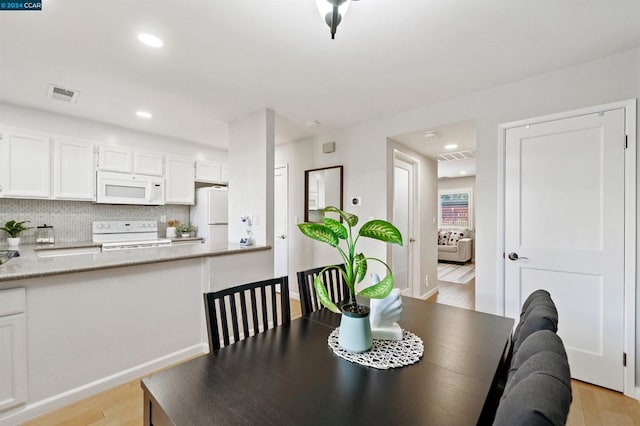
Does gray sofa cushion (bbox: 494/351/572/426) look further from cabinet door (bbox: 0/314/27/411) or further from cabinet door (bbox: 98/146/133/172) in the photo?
cabinet door (bbox: 98/146/133/172)

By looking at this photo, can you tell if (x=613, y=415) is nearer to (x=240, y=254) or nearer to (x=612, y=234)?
(x=612, y=234)

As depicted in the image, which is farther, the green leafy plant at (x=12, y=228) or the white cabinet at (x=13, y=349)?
the green leafy plant at (x=12, y=228)

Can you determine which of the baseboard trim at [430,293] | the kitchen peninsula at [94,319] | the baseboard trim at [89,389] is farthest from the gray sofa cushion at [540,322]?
the baseboard trim at [430,293]

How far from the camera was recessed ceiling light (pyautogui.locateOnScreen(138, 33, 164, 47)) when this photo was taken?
182 cm

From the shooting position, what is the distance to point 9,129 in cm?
294

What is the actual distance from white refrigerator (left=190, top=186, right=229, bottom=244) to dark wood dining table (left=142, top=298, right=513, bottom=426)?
3386 mm

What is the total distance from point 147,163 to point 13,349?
2.89 meters

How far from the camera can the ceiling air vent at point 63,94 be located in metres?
2.59

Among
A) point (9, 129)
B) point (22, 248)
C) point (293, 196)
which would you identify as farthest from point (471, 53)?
point (22, 248)

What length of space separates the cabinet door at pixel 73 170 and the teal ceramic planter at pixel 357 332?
383 cm

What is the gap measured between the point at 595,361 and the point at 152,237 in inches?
200

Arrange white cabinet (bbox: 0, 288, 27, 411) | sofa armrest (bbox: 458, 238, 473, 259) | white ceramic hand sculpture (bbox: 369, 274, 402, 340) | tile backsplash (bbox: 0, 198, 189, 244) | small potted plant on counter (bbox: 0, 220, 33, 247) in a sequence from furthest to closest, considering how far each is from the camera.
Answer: sofa armrest (bbox: 458, 238, 473, 259) < tile backsplash (bbox: 0, 198, 189, 244) < small potted plant on counter (bbox: 0, 220, 33, 247) < white cabinet (bbox: 0, 288, 27, 411) < white ceramic hand sculpture (bbox: 369, 274, 402, 340)

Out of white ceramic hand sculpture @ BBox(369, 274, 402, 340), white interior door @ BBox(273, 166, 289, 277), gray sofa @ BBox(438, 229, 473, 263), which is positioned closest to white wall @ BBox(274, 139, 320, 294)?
white interior door @ BBox(273, 166, 289, 277)

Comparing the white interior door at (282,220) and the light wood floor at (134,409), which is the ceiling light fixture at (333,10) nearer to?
the light wood floor at (134,409)
